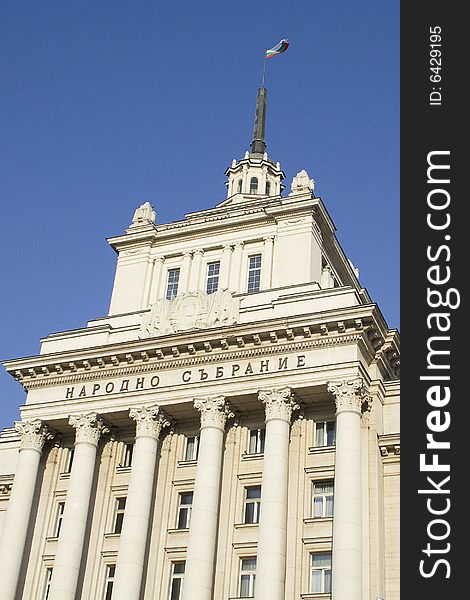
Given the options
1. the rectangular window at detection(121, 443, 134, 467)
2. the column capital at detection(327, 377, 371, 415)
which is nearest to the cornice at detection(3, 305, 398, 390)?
the column capital at detection(327, 377, 371, 415)

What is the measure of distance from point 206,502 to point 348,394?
7922 mm

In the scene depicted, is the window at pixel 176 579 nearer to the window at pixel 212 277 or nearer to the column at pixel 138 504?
the column at pixel 138 504

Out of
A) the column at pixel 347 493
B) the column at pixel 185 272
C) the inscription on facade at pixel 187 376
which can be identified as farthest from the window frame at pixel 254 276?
the column at pixel 347 493

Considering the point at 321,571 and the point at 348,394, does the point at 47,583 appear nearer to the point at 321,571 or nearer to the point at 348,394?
the point at 321,571

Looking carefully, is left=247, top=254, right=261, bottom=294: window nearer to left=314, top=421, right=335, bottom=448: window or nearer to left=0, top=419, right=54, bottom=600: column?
left=314, top=421, right=335, bottom=448: window

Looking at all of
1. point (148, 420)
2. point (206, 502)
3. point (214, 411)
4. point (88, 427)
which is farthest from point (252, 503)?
point (88, 427)

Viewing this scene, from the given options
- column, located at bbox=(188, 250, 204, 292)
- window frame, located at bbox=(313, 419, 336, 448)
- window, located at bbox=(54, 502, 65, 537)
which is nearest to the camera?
window frame, located at bbox=(313, 419, 336, 448)

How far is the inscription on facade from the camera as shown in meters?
40.9

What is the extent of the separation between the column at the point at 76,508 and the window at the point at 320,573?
433 inches

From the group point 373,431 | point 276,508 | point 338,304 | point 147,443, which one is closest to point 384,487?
point 373,431

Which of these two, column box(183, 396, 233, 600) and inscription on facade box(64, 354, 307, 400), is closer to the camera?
column box(183, 396, 233, 600)

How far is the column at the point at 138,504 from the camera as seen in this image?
3906cm

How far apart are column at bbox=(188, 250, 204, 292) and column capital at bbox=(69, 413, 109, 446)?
893 cm

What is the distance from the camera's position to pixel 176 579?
40531 mm
